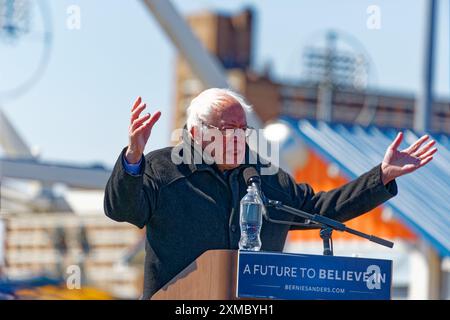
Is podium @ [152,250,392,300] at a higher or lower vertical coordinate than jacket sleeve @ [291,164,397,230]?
lower

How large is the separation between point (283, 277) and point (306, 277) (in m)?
0.08

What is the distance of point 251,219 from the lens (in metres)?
6.19

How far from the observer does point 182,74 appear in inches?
2645

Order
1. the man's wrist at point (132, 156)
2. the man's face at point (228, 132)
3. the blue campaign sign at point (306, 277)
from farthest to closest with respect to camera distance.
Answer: the man's face at point (228, 132) < the man's wrist at point (132, 156) < the blue campaign sign at point (306, 277)

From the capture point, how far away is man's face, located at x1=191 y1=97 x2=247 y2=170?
20.6ft

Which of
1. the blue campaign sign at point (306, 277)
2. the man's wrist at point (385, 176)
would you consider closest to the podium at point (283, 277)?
the blue campaign sign at point (306, 277)

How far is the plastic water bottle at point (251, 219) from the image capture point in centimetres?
618

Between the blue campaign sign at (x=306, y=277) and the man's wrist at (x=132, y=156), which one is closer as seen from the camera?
the blue campaign sign at (x=306, y=277)

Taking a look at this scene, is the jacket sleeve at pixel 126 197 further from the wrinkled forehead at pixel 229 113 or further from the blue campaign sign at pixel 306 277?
the blue campaign sign at pixel 306 277

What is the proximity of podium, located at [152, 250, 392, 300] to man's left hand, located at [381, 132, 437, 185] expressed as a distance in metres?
0.64

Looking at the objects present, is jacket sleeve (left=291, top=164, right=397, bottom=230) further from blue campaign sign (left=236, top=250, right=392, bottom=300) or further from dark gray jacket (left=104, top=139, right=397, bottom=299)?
blue campaign sign (left=236, top=250, right=392, bottom=300)

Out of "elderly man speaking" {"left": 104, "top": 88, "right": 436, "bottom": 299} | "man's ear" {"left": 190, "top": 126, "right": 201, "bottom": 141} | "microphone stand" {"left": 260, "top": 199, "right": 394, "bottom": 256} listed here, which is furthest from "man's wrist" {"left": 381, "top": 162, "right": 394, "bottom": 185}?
"man's ear" {"left": 190, "top": 126, "right": 201, "bottom": 141}

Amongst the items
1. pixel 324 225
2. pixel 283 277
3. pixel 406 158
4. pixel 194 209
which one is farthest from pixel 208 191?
pixel 283 277
